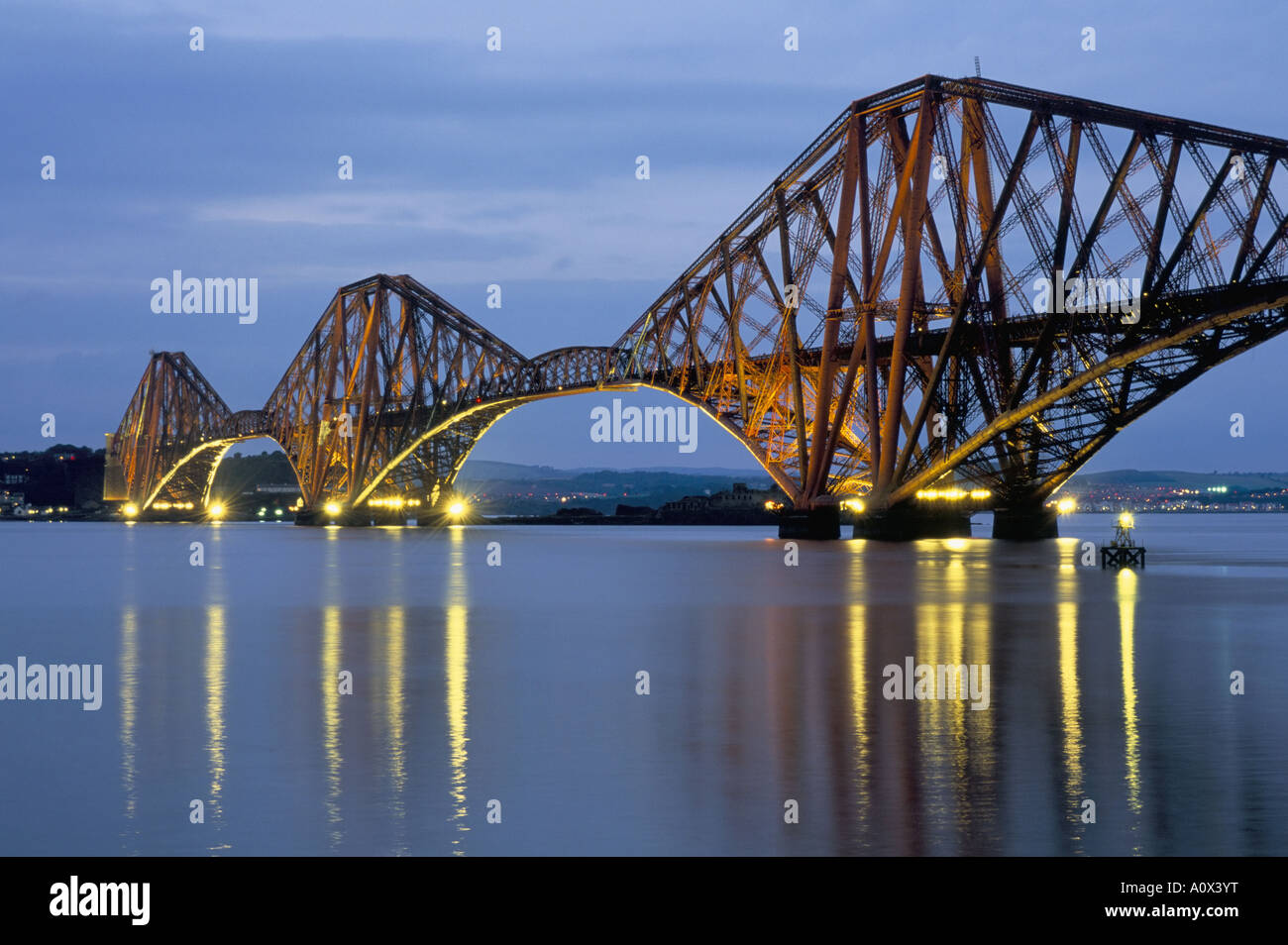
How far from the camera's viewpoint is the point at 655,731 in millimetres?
18188

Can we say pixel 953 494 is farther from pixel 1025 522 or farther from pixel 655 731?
pixel 655 731

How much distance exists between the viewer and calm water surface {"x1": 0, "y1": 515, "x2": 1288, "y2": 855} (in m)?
12.8

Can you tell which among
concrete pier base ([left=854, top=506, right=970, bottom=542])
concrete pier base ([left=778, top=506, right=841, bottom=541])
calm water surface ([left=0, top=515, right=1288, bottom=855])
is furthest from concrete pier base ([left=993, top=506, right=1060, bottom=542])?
calm water surface ([left=0, top=515, right=1288, bottom=855])

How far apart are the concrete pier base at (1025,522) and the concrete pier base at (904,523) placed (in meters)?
4.50

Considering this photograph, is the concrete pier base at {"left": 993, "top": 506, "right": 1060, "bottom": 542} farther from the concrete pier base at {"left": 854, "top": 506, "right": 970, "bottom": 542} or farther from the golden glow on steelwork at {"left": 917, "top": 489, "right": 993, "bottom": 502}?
the concrete pier base at {"left": 854, "top": 506, "right": 970, "bottom": 542}

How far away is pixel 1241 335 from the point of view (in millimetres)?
58094

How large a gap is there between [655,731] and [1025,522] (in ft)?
234

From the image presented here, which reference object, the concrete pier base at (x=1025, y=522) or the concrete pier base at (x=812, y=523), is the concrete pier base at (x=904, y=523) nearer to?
the concrete pier base at (x=812, y=523)

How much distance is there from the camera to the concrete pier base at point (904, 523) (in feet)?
249

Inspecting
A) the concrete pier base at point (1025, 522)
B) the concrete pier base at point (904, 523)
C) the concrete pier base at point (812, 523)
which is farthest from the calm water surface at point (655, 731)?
the concrete pier base at point (1025, 522)
